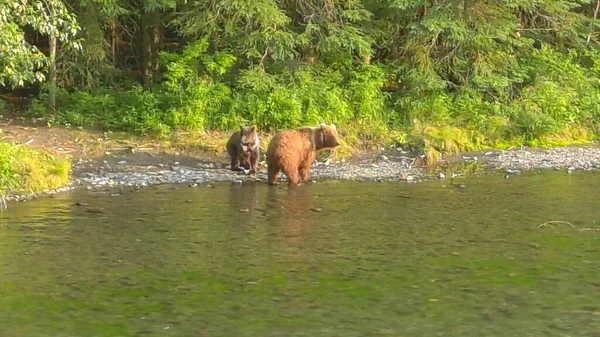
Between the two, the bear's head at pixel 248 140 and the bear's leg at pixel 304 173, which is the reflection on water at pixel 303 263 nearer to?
the bear's leg at pixel 304 173

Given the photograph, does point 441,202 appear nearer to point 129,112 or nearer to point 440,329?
point 440,329

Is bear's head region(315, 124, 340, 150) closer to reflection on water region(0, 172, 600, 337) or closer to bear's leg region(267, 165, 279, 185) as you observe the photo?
bear's leg region(267, 165, 279, 185)

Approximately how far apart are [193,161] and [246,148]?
4.80 ft

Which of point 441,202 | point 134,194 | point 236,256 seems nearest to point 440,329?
point 236,256

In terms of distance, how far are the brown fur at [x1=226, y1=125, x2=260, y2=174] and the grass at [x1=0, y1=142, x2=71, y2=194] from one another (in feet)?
7.92

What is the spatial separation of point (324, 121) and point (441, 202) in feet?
16.9

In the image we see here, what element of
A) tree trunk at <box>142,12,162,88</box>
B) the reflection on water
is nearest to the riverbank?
the reflection on water

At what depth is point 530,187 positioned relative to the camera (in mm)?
13570

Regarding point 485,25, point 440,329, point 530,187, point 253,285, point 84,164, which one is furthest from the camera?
point 485,25

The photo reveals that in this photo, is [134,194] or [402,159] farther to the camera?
[402,159]

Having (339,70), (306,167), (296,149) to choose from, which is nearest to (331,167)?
(306,167)

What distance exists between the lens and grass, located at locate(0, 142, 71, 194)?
12.2 m

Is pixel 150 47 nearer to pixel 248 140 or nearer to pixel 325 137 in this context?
pixel 248 140

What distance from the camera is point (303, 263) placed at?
8.93m
